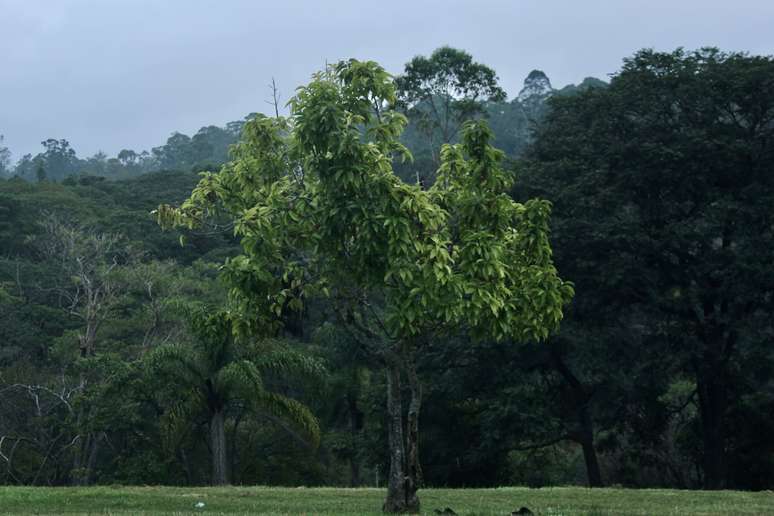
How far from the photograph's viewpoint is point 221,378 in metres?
26.8

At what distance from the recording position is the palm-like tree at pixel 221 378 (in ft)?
87.5

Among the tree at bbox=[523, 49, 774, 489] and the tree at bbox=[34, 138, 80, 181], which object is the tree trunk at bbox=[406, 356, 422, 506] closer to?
the tree at bbox=[523, 49, 774, 489]

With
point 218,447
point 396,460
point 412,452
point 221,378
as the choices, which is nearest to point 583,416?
point 218,447

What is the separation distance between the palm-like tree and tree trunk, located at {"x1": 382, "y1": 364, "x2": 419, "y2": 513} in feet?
42.4

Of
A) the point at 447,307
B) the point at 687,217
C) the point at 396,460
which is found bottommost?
the point at 396,460

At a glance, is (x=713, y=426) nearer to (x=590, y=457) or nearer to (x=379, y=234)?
(x=590, y=457)

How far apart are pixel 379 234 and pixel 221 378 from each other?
50.4 ft

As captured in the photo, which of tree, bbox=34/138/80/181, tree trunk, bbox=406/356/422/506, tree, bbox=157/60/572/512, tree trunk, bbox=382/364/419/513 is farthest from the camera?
tree, bbox=34/138/80/181

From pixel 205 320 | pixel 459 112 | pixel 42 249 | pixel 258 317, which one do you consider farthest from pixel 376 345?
pixel 42 249

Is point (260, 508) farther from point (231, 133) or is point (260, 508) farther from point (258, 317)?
point (231, 133)

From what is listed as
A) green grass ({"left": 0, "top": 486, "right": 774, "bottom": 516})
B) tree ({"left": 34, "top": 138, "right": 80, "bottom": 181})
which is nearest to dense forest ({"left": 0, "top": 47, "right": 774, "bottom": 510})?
green grass ({"left": 0, "top": 486, "right": 774, "bottom": 516})

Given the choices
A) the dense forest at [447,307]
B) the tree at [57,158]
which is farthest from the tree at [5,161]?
the dense forest at [447,307]

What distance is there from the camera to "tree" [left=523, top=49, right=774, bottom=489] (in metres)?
26.7

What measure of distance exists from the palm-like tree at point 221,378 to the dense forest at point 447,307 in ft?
0.24
